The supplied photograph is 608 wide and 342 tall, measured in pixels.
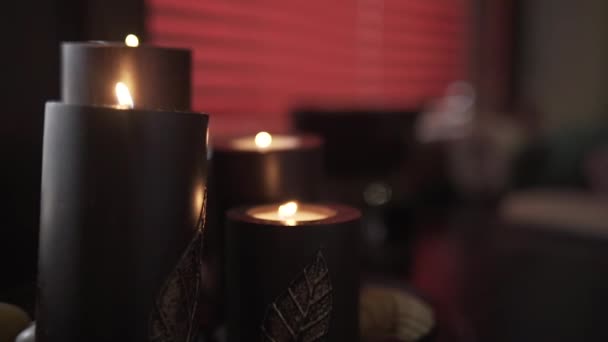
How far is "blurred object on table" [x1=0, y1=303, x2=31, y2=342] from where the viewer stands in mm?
428

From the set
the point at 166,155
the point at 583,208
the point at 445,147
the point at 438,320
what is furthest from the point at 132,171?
the point at 583,208

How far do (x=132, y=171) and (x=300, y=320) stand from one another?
143 millimetres

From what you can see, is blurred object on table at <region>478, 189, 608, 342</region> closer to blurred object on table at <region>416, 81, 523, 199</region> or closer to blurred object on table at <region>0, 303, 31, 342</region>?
blurred object on table at <region>0, 303, 31, 342</region>

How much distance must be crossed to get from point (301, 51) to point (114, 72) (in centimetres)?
153

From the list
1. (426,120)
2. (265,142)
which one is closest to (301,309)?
(265,142)

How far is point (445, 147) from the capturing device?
2.08 meters

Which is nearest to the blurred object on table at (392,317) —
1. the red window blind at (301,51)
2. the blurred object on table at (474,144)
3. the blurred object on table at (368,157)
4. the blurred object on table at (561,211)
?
the blurred object on table at (368,157)

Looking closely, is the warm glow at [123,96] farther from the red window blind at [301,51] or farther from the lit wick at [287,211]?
the red window blind at [301,51]

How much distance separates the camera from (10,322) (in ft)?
1.42

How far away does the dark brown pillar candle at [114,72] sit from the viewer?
41 centimetres

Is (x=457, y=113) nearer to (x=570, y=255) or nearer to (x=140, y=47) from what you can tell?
(x=570, y=255)

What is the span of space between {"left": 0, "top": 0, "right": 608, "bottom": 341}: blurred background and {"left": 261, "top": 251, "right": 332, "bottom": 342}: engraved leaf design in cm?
19

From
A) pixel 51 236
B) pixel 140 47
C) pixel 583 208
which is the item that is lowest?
pixel 583 208

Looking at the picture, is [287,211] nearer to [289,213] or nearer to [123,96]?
[289,213]
